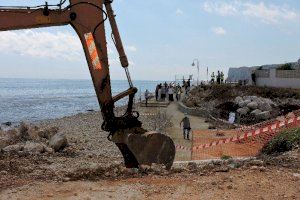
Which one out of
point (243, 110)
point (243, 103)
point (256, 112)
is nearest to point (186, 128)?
point (256, 112)

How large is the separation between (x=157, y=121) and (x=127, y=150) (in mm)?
15515

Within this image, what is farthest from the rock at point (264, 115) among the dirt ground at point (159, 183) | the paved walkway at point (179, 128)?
the dirt ground at point (159, 183)

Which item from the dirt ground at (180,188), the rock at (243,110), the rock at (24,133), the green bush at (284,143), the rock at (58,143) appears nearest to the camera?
the dirt ground at (180,188)

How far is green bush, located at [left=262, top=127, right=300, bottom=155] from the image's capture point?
11.8 m

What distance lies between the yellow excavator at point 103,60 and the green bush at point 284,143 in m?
3.64

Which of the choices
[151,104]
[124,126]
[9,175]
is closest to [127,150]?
[124,126]

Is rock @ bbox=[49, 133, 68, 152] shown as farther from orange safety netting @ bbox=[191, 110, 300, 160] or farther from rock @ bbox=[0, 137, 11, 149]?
orange safety netting @ bbox=[191, 110, 300, 160]

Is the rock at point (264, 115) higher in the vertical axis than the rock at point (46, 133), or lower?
higher

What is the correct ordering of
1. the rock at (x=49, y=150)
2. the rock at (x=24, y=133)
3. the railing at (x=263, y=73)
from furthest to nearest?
the railing at (x=263, y=73), the rock at (x=24, y=133), the rock at (x=49, y=150)

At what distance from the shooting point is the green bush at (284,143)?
38.6ft

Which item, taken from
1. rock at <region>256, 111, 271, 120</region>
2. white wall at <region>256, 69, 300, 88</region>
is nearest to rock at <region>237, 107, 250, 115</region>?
rock at <region>256, 111, 271, 120</region>

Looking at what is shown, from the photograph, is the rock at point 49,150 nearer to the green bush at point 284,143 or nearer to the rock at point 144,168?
the green bush at point 284,143

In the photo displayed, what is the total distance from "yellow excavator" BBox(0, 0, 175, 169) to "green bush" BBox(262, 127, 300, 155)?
3641mm

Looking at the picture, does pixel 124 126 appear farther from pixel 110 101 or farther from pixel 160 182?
pixel 160 182
